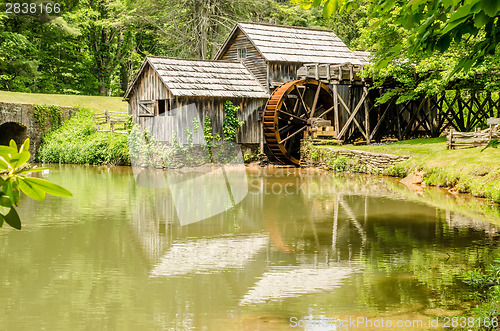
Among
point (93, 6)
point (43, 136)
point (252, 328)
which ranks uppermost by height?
point (93, 6)

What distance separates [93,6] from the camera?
47.0 m

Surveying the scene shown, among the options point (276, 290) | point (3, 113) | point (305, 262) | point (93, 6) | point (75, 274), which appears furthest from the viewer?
point (93, 6)

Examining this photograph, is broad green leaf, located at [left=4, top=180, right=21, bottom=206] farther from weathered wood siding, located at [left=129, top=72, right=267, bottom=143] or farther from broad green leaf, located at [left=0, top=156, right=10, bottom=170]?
weathered wood siding, located at [left=129, top=72, right=267, bottom=143]

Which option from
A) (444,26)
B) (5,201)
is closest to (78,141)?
(444,26)

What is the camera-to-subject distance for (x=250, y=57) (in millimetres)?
28219

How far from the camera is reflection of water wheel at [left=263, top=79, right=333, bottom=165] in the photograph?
84.7ft

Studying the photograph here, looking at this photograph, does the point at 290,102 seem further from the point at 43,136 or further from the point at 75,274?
the point at 75,274

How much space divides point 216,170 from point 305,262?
1681 cm

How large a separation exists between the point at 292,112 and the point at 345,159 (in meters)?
5.40

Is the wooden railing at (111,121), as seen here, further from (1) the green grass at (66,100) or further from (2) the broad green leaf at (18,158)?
(2) the broad green leaf at (18,158)

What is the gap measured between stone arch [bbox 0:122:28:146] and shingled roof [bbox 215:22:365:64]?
37.9 feet

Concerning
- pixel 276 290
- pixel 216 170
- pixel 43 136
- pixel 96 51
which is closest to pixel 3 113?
pixel 43 136

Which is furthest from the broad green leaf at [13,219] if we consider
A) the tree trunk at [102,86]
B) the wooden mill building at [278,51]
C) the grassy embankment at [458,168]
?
the tree trunk at [102,86]

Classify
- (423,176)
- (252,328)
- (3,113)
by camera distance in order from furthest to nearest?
1. (3,113)
2. (423,176)
3. (252,328)
